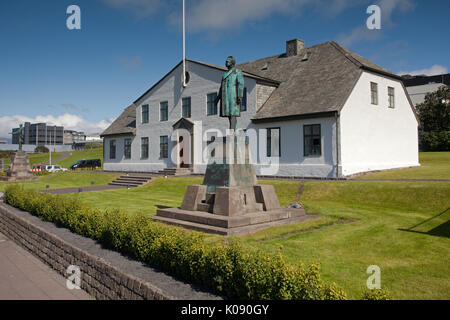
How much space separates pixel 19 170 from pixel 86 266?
30.7 m

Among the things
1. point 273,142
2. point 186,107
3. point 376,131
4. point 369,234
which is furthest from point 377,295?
point 186,107

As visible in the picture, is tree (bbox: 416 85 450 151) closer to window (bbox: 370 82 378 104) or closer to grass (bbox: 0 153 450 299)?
window (bbox: 370 82 378 104)

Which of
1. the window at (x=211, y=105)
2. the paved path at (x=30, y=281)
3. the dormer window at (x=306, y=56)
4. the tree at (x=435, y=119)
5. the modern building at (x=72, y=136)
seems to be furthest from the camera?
the modern building at (x=72, y=136)

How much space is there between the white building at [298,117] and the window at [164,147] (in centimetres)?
9

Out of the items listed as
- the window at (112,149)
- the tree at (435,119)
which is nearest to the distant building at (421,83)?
the tree at (435,119)

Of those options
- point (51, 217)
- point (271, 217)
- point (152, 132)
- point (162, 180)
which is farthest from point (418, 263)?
point (152, 132)

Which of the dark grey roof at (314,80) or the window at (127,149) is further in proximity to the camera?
the window at (127,149)

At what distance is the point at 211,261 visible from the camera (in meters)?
5.66

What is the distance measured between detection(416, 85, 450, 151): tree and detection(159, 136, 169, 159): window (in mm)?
31228

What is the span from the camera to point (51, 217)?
11.7 m

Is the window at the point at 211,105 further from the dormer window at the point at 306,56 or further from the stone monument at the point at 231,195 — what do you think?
the stone monument at the point at 231,195

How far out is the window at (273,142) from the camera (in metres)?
24.9

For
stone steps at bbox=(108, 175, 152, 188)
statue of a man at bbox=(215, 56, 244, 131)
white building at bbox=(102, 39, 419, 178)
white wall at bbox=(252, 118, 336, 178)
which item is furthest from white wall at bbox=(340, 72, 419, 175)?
stone steps at bbox=(108, 175, 152, 188)

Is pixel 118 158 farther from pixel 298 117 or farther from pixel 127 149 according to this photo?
pixel 298 117
